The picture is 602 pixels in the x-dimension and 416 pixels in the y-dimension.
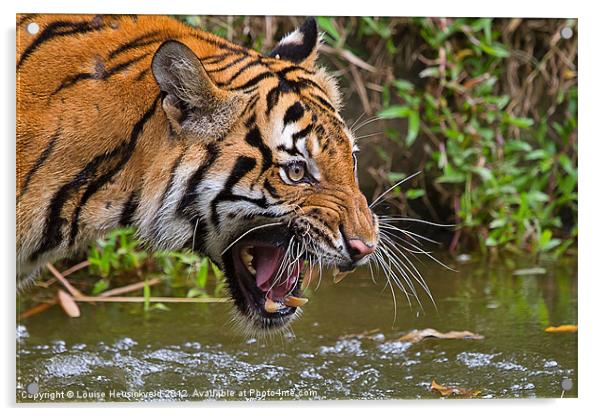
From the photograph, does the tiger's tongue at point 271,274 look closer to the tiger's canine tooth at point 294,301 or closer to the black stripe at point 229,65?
the tiger's canine tooth at point 294,301

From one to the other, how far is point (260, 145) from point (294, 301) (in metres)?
0.44

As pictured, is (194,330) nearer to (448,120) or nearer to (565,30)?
(448,120)

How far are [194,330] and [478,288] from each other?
3.14 feet

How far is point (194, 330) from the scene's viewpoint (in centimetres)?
305

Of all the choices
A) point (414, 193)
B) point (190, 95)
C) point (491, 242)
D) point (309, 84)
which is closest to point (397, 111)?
point (414, 193)

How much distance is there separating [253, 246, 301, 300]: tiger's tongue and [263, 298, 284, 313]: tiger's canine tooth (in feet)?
0.04

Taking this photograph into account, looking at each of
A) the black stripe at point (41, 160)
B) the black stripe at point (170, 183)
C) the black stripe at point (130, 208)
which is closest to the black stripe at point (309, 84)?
the black stripe at point (170, 183)

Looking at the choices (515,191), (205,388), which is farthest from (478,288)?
(205,388)

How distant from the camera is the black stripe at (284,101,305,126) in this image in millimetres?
2253

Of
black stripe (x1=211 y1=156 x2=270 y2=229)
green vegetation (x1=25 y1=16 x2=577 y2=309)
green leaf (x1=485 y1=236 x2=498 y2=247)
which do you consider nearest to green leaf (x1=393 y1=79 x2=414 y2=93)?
green vegetation (x1=25 y1=16 x2=577 y2=309)

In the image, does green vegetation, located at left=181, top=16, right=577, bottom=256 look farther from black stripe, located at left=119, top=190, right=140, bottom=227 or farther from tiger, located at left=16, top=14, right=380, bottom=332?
black stripe, located at left=119, top=190, right=140, bottom=227

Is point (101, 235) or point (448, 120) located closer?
point (101, 235)

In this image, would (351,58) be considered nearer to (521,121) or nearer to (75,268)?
(521,121)
